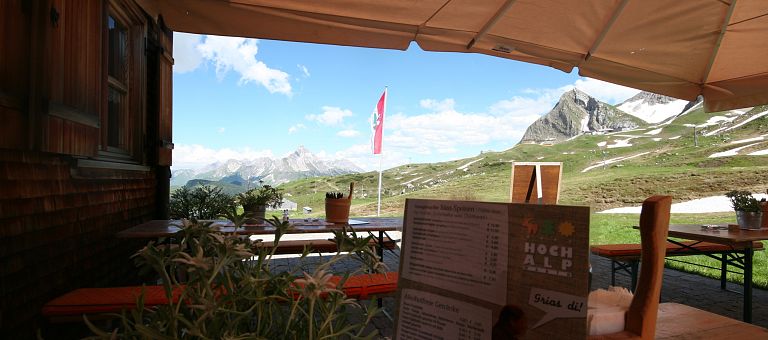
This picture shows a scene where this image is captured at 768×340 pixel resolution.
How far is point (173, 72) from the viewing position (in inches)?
197

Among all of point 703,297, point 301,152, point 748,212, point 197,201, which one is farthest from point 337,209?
point 301,152

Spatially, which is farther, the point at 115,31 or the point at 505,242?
the point at 115,31

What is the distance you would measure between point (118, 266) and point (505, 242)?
4.04 m

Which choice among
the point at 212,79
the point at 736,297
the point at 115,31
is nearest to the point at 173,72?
the point at 115,31

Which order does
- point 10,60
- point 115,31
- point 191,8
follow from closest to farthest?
point 10,60 < point 191,8 < point 115,31

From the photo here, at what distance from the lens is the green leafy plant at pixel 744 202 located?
3742mm

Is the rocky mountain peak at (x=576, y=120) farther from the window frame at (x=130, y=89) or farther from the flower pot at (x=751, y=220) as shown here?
the window frame at (x=130, y=89)

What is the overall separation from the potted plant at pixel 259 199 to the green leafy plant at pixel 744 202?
4.14 metres

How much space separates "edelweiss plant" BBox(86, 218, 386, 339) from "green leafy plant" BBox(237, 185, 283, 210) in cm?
267

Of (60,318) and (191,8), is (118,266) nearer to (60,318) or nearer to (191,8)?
(60,318)

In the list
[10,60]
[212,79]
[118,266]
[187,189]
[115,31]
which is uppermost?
A: [212,79]

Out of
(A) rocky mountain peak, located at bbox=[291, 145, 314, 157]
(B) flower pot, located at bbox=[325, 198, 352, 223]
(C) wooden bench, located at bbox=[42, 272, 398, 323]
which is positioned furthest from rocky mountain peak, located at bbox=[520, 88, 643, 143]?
(C) wooden bench, located at bbox=[42, 272, 398, 323]

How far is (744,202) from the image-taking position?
12.4 feet

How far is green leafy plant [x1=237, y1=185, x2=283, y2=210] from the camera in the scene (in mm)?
3193
